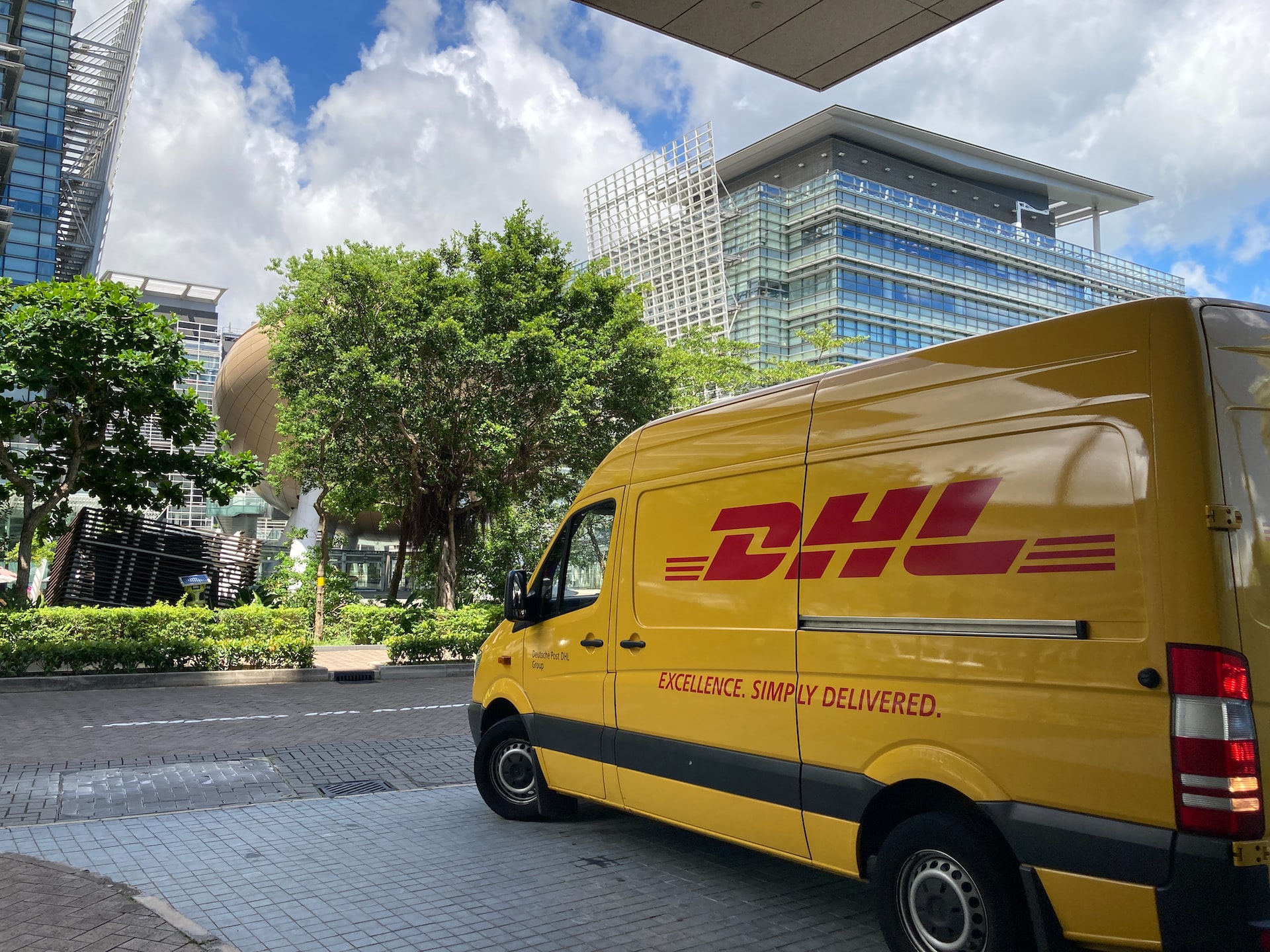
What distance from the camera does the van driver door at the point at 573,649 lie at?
5898 mm

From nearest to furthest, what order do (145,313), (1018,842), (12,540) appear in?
(1018,842)
(145,313)
(12,540)

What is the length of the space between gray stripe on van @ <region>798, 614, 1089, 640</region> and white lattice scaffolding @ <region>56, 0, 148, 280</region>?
88.6 meters

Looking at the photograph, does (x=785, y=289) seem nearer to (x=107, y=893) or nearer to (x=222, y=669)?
(x=222, y=669)

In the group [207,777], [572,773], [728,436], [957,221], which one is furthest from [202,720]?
[957,221]

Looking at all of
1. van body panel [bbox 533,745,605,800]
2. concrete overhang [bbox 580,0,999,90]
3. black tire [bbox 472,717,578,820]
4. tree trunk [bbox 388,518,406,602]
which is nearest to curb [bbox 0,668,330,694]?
tree trunk [bbox 388,518,406,602]

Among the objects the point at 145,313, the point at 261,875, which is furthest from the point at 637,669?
the point at 145,313

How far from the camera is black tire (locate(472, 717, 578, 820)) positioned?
6492 millimetres

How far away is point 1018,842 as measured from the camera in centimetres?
353

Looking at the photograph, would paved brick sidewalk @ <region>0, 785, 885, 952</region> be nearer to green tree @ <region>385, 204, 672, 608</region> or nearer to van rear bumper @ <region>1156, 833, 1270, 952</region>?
van rear bumper @ <region>1156, 833, 1270, 952</region>

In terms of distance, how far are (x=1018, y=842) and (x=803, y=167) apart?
88381 mm

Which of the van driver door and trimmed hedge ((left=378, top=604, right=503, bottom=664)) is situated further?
trimmed hedge ((left=378, top=604, right=503, bottom=664))

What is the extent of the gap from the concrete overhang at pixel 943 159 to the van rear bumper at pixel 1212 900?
83.3 m

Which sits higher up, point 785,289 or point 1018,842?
point 785,289

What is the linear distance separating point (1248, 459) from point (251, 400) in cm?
4843
